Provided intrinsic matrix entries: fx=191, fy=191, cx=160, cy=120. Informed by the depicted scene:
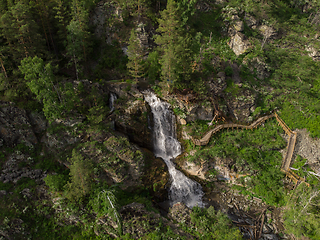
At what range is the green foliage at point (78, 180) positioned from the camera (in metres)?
23.8

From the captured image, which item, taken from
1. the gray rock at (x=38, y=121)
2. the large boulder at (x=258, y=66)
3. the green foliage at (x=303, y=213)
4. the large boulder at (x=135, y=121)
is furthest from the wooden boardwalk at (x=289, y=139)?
the gray rock at (x=38, y=121)

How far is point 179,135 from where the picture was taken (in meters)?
38.2

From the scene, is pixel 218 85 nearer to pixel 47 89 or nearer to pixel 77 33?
pixel 77 33

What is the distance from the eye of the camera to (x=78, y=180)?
2431 cm

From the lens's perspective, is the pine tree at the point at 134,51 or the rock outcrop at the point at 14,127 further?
the pine tree at the point at 134,51

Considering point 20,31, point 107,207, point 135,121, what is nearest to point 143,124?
point 135,121

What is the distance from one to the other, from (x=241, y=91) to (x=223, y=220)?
2764 cm

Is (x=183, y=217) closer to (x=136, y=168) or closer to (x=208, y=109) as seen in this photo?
(x=136, y=168)

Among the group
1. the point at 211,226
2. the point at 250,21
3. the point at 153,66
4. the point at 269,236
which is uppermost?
the point at 250,21

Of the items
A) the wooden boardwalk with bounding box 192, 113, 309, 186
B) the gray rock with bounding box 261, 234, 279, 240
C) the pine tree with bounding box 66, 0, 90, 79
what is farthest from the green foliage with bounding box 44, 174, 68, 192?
the gray rock with bounding box 261, 234, 279, 240

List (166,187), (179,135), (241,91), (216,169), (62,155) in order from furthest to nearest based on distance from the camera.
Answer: (241,91), (179,135), (216,169), (166,187), (62,155)

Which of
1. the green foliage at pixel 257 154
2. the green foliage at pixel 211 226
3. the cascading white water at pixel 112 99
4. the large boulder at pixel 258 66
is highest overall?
the large boulder at pixel 258 66

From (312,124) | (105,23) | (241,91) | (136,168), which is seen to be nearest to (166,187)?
(136,168)

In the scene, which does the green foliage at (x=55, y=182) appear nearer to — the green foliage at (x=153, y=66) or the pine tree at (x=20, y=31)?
the pine tree at (x=20, y=31)
